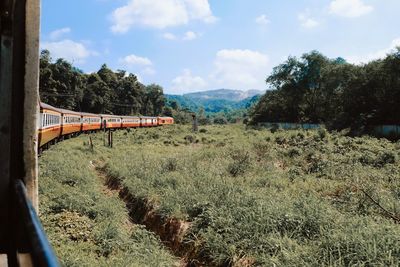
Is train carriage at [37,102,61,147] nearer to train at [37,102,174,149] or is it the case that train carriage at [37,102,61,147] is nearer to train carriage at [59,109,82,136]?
train at [37,102,174,149]

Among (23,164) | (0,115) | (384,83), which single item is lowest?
(23,164)

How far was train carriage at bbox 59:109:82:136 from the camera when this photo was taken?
852 inches

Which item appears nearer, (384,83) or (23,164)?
(23,164)

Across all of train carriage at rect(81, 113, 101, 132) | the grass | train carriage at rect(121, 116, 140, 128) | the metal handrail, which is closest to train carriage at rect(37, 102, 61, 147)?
the grass

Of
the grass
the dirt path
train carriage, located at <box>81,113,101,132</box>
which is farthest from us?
train carriage, located at <box>81,113,101,132</box>

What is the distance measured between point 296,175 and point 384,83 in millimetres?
27403

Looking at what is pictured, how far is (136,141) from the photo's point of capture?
27.4 metres

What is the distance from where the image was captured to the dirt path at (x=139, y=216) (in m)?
7.30

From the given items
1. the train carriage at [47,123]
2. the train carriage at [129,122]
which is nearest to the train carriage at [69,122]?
the train carriage at [47,123]

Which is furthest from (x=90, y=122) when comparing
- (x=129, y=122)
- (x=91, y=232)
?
(x=91, y=232)

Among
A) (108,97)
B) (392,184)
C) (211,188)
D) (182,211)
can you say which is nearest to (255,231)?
(182,211)

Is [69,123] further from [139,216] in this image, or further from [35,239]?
[35,239]

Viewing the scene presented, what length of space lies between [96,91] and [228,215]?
6194cm

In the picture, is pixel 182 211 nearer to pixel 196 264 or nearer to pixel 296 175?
pixel 196 264
